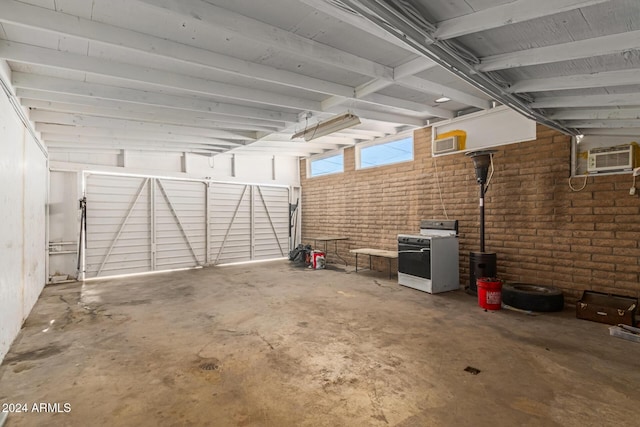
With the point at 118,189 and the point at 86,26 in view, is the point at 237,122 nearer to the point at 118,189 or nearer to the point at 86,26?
the point at 86,26

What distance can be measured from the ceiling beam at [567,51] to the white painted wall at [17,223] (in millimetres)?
4503

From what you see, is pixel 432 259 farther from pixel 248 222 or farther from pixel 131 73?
pixel 248 222

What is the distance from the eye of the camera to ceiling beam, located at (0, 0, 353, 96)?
2336mm

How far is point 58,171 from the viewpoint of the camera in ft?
21.8

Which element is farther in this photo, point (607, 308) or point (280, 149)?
point (280, 149)

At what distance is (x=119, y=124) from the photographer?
16.6 feet

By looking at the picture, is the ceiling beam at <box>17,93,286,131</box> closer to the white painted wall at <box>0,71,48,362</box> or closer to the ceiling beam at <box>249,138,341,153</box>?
the white painted wall at <box>0,71,48,362</box>

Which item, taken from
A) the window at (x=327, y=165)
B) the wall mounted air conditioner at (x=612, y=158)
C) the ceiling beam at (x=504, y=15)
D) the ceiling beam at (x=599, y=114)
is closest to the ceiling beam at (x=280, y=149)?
the window at (x=327, y=165)

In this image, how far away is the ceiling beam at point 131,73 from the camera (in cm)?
289

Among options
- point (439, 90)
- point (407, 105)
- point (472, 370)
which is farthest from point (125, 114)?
point (472, 370)

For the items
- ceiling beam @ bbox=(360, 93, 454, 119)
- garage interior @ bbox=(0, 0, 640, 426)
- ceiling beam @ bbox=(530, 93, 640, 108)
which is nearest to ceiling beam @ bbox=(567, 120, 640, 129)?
garage interior @ bbox=(0, 0, 640, 426)

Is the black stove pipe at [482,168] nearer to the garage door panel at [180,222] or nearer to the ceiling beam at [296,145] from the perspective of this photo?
the ceiling beam at [296,145]

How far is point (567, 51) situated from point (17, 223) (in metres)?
5.58

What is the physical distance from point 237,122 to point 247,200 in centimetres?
425
